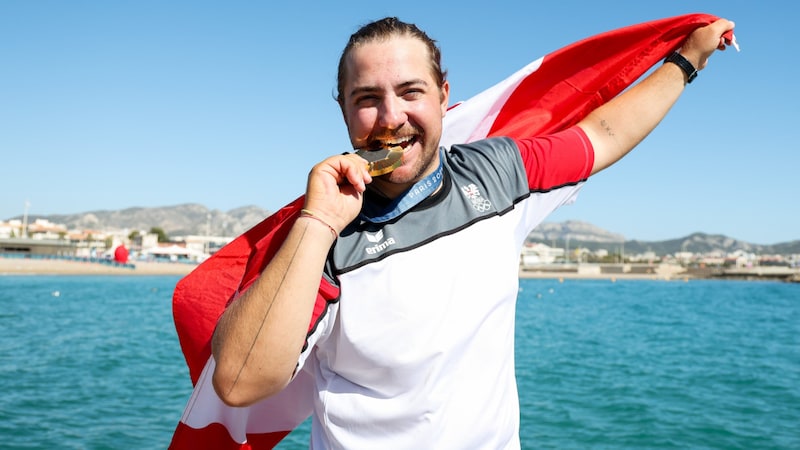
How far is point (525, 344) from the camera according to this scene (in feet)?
63.8

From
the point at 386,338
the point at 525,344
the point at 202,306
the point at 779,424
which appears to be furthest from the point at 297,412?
the point at 525,344

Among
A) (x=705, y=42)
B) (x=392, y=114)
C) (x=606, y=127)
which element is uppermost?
(x=705, y=42)

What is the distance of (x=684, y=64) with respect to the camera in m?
2.46

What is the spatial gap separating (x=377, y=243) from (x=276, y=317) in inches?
14.1

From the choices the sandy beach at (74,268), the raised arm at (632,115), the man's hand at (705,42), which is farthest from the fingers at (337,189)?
the sandy beach at (74,268)

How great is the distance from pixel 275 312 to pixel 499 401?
721 mm

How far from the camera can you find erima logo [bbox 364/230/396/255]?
1.66 meters

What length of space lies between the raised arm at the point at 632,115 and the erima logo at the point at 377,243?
0.89 meters

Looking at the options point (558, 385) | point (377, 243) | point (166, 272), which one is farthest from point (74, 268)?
point (377, 243)

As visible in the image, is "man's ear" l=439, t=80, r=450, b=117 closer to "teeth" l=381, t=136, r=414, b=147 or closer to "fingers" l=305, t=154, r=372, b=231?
"teeth" l=381, t=136, r=414, b=147

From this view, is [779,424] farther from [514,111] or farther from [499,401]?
[499,401]

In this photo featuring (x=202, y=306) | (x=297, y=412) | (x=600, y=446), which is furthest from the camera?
(x=600, y=446)

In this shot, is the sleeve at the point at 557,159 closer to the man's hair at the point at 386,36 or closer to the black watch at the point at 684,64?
the man's hair at the point at 386,36

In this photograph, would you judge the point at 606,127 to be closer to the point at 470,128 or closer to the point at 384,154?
the point at 470,128
